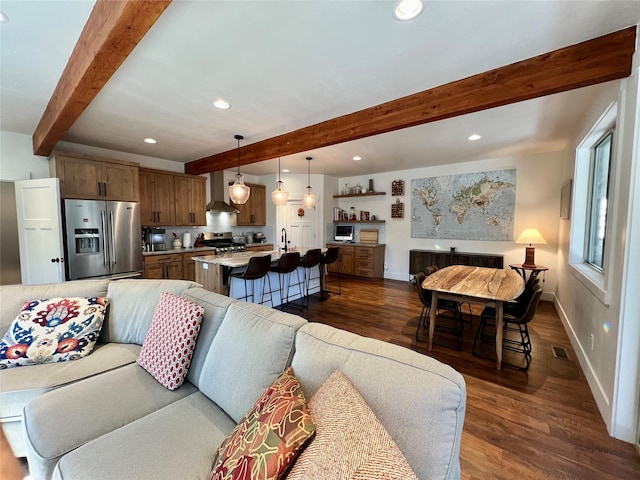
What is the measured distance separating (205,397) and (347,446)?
103 cm

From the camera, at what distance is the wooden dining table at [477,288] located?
7.95 feet

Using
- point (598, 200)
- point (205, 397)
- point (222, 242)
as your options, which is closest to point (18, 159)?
point (222, 242)

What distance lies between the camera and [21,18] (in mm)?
1571

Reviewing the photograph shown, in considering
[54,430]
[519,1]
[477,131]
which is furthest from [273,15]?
[477,131]

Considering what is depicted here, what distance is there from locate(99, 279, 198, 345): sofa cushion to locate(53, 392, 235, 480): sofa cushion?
893mm

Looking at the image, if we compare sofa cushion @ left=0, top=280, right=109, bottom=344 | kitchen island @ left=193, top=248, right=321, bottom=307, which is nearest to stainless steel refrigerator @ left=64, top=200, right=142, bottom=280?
kitchen island @ left=193, top=248, right=321, bottom=307

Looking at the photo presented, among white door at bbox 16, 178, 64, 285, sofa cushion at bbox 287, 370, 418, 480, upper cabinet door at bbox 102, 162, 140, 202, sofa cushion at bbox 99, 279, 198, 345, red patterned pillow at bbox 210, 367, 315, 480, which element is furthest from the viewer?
upper cabinet door at bbox 102, 162, 140, 202

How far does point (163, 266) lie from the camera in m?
4.55

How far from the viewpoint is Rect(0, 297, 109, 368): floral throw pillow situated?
1.65m

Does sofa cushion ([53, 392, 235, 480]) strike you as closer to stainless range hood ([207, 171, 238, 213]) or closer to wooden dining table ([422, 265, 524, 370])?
wooden dining table ([422, 265, 524, 370])

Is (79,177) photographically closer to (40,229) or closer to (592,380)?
(40,229)

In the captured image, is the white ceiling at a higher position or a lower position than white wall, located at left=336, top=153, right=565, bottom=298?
higher

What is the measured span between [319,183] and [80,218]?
15.0 feet

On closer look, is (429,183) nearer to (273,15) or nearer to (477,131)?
(477,131)
